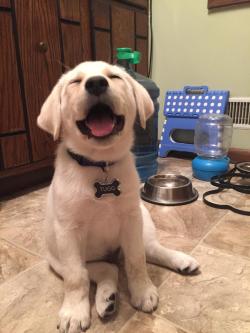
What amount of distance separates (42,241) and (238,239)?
81 cm

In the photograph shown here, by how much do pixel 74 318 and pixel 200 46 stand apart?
2.16 m

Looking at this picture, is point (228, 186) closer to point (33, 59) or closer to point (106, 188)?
point (106, 188)

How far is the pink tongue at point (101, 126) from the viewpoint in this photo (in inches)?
32.8

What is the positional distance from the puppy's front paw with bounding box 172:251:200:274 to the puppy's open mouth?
0.49 m

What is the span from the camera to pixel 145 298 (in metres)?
0.88

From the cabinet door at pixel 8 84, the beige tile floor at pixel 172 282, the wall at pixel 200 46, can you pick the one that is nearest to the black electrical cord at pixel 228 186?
the beige tile floor at pixel 172 282

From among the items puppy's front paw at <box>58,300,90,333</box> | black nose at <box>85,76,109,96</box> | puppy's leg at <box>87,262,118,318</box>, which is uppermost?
black nose at <box>85,76,109,96</box>

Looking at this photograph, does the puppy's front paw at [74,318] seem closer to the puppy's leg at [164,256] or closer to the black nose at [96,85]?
the puppy's leg at [164,256]

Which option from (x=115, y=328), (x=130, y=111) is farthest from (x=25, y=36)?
(x=115, y=328)

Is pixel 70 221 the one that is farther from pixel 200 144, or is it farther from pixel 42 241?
pixel 200 144

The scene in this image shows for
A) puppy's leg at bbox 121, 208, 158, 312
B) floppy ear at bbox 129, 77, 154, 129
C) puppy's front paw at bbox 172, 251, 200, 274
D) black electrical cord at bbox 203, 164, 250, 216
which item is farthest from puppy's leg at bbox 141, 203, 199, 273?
black electrical cord at bbox 203, 164, 250, 216

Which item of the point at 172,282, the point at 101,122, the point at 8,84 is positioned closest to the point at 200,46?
the point at 8,84

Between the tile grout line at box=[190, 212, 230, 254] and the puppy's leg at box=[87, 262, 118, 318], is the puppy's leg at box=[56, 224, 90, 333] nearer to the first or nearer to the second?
the puppy's leg at box=[87, 262, 118, 318]

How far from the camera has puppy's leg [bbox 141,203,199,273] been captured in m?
1.02
